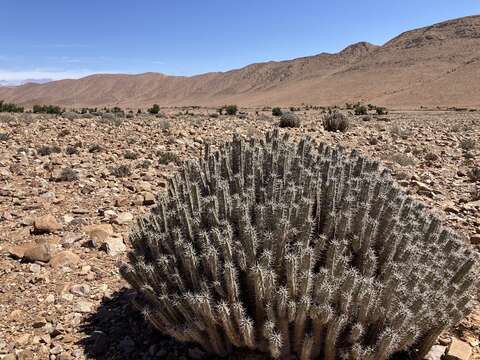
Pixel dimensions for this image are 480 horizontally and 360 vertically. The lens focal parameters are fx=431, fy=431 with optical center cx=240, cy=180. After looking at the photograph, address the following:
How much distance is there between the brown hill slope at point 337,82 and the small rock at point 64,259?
51.4m

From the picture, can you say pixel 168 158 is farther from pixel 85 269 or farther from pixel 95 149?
pixel 85 269

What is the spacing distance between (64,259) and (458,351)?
3.92 m

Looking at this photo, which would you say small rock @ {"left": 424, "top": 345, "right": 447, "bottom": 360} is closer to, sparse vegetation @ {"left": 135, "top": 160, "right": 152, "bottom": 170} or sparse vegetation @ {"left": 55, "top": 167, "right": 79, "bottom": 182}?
sparse vegetation @ {"left": 55, "top": 167, "right": 79, "bottom": 182}

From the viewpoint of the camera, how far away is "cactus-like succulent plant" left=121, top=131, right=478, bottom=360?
2.92 metres

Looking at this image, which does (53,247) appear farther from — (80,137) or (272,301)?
(80,137)

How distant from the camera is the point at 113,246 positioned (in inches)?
201

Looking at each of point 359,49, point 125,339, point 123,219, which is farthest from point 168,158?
point 359,49

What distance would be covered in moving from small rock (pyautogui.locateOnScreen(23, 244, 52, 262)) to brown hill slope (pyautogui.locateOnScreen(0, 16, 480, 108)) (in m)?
51.6

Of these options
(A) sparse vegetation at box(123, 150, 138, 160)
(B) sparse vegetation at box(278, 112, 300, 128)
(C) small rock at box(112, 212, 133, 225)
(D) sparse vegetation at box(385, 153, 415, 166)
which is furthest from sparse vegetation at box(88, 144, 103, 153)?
(B) sparse vegetation at box(278, 112, 300, 128)

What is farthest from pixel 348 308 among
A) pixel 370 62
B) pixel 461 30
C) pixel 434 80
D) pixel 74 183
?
pixel 461 30

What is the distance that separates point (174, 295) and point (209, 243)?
0.47 meters

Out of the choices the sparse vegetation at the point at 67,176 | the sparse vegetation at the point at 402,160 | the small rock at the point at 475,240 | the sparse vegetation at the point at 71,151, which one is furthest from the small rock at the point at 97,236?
the sparse vegetation at the point at 402,160

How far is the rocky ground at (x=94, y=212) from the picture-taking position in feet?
12.1

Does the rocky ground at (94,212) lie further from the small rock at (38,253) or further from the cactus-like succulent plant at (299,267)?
the cactus-like succulent plant at (299,267)
